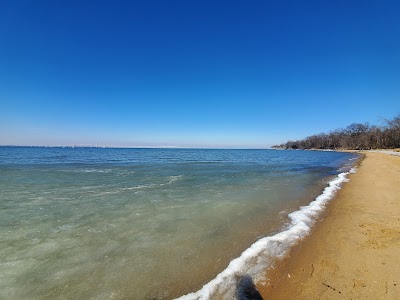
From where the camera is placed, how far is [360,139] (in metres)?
112

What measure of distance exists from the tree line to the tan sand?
93.9 m

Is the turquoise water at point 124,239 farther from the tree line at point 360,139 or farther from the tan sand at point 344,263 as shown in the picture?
the tree line at point 360,139

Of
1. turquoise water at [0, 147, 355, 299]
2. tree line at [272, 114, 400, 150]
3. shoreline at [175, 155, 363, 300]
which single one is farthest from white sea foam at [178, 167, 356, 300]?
tree line at [272, 114, 400, 150]

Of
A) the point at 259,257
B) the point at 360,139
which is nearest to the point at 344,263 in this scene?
the point at 259,257

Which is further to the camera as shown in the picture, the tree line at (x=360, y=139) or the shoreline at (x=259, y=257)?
the tree line at (x=360, y=139)

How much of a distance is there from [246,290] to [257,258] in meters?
1.11

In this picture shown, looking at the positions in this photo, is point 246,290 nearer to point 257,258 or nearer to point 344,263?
point 257,258

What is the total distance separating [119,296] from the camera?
11.5ft

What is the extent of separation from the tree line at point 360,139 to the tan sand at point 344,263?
9393 cm

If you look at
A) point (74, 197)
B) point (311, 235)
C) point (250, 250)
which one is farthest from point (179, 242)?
point (74, 197)

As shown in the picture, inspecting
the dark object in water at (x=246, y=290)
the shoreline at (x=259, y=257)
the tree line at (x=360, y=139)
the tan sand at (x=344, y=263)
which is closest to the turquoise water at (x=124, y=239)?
the shoreline at (x=259, y=257)

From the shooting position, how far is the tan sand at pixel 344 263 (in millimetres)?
3445

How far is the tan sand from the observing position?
3445 mm

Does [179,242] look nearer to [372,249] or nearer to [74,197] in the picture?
[372,249]
